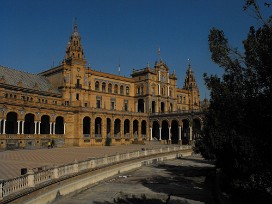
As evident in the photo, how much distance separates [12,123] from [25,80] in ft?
33.7

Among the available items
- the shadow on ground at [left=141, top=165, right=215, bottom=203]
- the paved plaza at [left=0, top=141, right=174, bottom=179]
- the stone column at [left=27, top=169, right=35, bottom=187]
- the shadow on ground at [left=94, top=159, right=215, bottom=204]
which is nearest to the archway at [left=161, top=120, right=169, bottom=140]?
the paved plaza at [left=0, top=141, right=174, bottom=179]

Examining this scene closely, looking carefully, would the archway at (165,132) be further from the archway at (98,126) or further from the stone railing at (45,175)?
the stone railing at (45,175)

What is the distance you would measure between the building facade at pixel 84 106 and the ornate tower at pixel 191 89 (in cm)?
867

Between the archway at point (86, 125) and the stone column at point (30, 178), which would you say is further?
the archway at point (86, 125)

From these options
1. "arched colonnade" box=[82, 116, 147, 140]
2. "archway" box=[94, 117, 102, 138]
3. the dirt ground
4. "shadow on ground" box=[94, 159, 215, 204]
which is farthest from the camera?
"archway" box=[94, 117, 102, 138]

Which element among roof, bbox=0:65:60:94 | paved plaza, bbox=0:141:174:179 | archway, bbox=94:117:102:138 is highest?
roof, bbox=0:65:60:94

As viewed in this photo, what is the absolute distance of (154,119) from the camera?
65750 mm

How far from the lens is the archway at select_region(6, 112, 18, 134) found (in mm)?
45406

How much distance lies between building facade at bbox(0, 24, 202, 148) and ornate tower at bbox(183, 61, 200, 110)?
8.67 meters

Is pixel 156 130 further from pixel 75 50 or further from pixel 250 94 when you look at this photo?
pixel 250 94

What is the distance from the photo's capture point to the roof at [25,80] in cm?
4944

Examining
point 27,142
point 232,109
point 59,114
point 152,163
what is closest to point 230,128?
point 232,109

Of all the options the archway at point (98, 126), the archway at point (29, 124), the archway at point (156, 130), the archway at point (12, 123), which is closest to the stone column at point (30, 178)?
the archway at point (12, 123)

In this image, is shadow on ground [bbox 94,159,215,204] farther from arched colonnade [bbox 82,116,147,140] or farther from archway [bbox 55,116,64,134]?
archway [bbox 55,116,64,134]
